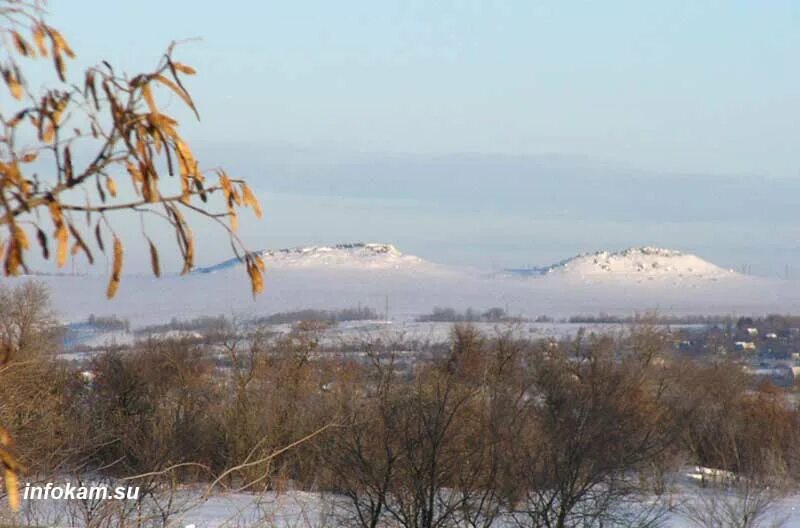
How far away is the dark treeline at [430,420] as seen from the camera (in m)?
32.0

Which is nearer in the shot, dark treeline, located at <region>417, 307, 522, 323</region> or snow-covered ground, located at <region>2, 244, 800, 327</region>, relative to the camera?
dark treeline, located at <region>417, 307, 522, 323</region>

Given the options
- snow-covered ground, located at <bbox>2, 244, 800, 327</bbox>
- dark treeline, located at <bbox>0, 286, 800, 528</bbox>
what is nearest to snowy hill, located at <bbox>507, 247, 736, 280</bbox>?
snow-covered ground, located at <bbox>2, 244, 800, 327</bbox>

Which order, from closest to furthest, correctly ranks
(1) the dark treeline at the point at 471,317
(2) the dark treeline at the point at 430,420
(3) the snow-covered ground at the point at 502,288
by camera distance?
(2) the dark treeline at the point at 430,420, (1) the dark treeline at the point at 471,317, (3) the snow-covered ground at the point at 502,288

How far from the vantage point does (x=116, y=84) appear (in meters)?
2.56

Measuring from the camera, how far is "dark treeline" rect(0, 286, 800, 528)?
32000 mm

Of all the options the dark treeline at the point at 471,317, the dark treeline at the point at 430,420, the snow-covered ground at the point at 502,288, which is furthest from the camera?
the snow-covered ground at the point at 502,288

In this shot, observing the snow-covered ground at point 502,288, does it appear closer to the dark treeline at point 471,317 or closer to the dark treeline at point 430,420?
the dark treeline at point 471,317

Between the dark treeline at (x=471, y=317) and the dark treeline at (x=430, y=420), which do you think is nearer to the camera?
the dark treeline at (x=430, y=420)

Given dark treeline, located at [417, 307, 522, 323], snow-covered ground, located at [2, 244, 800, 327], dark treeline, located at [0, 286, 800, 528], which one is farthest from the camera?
snow-covered ground, located at [2, 244, 800, 327]

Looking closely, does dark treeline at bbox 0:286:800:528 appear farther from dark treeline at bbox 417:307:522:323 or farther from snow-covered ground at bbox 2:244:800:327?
snow-covered ground at bbox 2:244:800:327

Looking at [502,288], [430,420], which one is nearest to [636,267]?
[502,288]

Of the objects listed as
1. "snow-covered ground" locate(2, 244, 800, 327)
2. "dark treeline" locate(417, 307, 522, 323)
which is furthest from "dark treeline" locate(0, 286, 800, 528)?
"snow-covered ground" locate(2, 244, 800, 327)

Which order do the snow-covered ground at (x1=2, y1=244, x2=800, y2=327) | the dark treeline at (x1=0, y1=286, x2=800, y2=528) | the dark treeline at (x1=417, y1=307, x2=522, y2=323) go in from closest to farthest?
the dark treeline at (x1=0, y1=286, x2=800, y2=528)
the dark treeline at (x1=417, y1=307, x2=522, y2=323)
the snow-covered ground at (x1=2, y1=244, x2=800, y2=327)

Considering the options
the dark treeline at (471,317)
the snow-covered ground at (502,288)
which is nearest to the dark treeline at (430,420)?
the dark treeline at (471,317)
